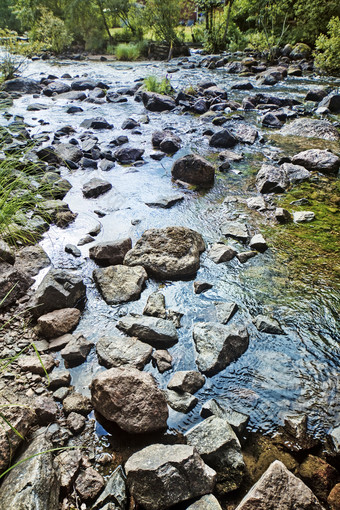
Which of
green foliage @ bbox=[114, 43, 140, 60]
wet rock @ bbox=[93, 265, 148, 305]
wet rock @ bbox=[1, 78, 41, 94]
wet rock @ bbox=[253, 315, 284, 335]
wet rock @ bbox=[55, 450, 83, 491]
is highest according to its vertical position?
green foliage @ bbox=[114, 43, 140, 60]

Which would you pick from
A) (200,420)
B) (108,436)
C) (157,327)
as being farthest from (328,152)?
(108,436)

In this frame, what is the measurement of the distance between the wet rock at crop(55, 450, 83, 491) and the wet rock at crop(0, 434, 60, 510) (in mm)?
74

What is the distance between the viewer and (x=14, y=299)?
3.42m

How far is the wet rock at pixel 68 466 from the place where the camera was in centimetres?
200

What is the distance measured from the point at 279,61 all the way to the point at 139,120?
1124cm

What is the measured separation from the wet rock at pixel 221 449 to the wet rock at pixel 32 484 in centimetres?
86

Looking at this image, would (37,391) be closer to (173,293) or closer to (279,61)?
(173,293)

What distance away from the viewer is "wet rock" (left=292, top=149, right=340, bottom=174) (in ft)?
20.4

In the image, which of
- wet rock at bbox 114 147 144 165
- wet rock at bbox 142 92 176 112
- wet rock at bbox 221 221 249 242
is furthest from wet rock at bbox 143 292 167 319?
wet rock at bbox 142 92 176 112

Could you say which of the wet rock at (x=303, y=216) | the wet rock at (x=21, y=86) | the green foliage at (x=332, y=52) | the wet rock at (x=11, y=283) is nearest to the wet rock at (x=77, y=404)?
the wet rock at (x=11, y=283)

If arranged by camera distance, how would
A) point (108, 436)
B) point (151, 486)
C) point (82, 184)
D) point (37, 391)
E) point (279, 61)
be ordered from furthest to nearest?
point (279, 61), point (82, 184), point (37, 391), point (108, 436), point (151, 486)

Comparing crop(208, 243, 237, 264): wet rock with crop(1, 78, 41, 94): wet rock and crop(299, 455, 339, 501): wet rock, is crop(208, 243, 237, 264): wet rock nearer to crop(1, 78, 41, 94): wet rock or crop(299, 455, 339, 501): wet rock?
crop(299, 455, 339, 501): wet rock

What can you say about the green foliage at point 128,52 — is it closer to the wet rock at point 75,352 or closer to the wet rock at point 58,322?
the wet rock at point 58,322

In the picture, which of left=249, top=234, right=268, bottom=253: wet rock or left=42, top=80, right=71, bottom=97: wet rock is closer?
left=249, top=234, right=268, bottom=253: wet rock
